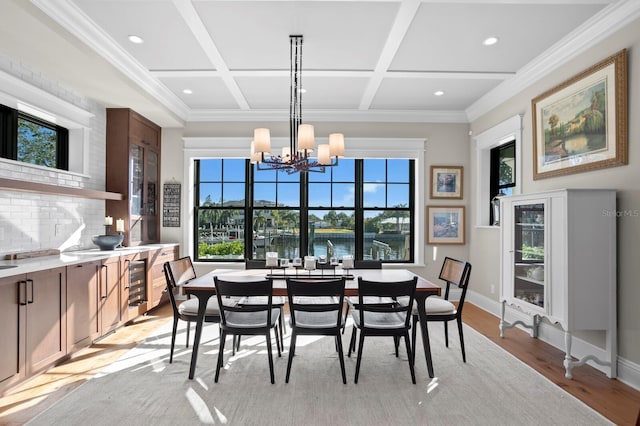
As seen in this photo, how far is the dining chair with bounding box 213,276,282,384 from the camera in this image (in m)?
2.73

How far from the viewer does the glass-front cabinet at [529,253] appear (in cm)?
341

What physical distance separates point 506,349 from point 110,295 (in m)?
4.03

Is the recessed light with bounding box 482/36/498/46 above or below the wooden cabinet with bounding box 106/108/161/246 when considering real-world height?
above

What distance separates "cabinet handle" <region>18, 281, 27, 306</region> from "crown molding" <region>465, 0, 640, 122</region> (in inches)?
191

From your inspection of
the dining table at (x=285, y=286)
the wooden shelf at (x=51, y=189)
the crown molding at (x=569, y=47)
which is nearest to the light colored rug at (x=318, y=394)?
the dining table at (x=285, y=286)

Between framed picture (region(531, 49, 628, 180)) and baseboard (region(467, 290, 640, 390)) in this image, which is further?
framed picture (region(531, 49, 628, 180))

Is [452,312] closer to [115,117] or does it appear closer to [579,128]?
[579,128]

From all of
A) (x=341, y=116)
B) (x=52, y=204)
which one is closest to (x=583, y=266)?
(x=341, y=116)

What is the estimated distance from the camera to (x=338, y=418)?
2385mm

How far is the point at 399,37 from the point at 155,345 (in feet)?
12.2

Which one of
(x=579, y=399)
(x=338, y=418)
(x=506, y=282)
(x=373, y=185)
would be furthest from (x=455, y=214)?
(x=338, y=418)

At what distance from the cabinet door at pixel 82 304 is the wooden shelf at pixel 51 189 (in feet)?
2.57

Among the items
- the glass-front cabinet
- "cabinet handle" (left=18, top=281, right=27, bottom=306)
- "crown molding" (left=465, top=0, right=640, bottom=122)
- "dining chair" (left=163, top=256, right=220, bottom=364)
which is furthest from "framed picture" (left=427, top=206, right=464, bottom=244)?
"cabinet handle" (left=18, top=281, right=27, bottom=306)

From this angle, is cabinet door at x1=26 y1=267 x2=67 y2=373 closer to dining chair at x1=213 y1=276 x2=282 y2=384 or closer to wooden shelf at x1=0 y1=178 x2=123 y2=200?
wooden shelf at x1=0 y1=178 x2=123 y2=200
